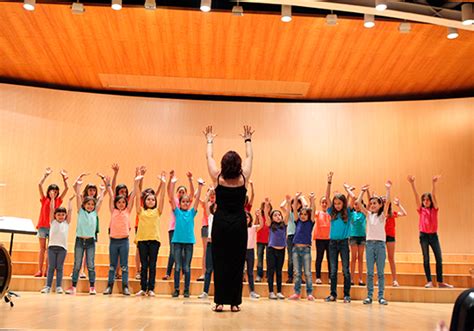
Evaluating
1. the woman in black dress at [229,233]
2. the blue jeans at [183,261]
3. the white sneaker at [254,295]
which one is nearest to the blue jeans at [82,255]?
the blue jeans at [183,261]

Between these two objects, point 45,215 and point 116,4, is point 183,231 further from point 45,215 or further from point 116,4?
point 116,4

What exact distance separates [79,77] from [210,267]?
500 centimetres

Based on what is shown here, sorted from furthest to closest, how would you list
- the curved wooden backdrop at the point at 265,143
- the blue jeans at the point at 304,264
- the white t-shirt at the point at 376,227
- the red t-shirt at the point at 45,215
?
the curved wooden backdrop at the point at 265,143, the red t-shirt at the point at 45,215, the blue jeans at the point at 304,264, the white t-shirt at the point at 376,227

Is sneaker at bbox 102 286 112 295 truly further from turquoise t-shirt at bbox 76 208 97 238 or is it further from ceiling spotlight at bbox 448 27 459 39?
ceiling spotlight at bbox 448 27 459 39

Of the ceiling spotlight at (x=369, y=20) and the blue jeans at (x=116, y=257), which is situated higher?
the ceiling spotlight at (x=369, y=20)

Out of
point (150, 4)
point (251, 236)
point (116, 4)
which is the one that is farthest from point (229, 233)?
point (116, 4)

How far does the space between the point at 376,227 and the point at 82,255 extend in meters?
3.53

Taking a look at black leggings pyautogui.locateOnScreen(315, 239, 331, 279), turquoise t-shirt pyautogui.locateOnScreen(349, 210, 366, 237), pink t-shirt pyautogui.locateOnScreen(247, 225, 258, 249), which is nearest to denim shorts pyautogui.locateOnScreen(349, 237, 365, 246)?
turquoise t-shirt pyautogui.locateOnScreen(349, 210, 366, 237)

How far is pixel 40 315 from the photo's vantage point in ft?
11.5

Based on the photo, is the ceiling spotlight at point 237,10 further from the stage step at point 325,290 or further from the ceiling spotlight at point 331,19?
the stage step at point 325,290

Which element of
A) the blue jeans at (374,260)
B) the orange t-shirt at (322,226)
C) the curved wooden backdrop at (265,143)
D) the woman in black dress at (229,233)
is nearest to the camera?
the woman in black dress at (229,233)

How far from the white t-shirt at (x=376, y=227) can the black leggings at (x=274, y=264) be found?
114 cm

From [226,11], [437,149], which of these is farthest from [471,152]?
[226,11]

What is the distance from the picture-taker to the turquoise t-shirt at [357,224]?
7008 millimetres
